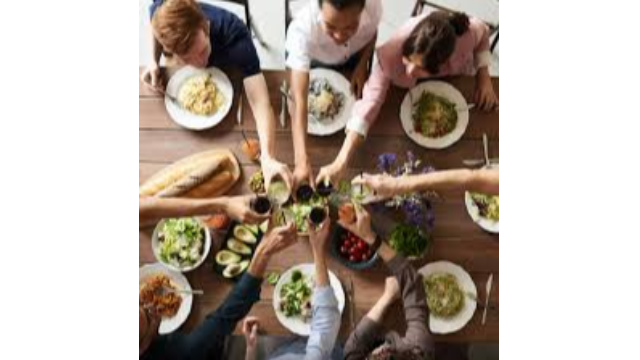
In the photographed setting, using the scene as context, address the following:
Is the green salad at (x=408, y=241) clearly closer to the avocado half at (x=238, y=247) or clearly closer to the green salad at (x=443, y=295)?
the green salad at (x=443, y=295)

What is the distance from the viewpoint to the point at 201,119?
8.31ft

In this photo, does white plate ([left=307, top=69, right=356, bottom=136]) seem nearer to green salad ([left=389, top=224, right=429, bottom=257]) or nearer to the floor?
the floor

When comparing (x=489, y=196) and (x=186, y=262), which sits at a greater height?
(x=489, y=196)

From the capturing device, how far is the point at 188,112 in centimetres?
254

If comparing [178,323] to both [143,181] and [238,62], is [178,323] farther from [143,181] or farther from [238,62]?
[238,62]

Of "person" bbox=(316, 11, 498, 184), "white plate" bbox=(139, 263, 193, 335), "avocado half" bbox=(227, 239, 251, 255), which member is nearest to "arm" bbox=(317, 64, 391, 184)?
"person" bbox=(316, 11, 498, 184)

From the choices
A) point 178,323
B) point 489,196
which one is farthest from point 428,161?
point 178,323

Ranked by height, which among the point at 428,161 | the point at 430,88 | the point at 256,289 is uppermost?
the point at 430,88

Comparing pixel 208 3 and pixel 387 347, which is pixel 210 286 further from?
pixel 208 3

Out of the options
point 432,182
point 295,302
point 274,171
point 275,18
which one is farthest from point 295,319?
point 275,18

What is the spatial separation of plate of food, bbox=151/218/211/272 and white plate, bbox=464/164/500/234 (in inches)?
33.0

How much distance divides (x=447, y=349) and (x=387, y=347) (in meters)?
0.20

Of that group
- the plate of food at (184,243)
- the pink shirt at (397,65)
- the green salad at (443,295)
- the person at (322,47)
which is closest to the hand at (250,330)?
the plate of food at (184,243)

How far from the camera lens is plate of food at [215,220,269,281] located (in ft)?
8.27
